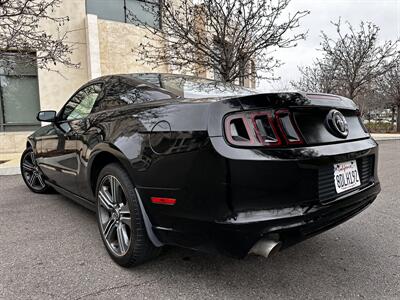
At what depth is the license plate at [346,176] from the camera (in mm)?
1950

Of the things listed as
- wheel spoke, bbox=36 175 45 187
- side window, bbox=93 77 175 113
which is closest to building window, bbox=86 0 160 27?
wheel spoke, bbox=36 175 45 187

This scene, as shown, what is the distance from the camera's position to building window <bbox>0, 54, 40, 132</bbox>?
10750 mm

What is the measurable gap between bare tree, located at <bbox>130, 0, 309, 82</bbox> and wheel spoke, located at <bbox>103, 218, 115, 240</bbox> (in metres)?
7.04

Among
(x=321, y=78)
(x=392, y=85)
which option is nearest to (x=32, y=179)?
(x=321, y=78)

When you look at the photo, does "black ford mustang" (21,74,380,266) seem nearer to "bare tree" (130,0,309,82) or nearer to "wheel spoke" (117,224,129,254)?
"wheel spoke" (117,224,129,254)

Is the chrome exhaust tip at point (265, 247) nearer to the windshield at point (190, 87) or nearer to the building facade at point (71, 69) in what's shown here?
the windshield at point (190, 87)

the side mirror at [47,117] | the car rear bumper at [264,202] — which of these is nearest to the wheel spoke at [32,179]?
the side mirror at [47,117]

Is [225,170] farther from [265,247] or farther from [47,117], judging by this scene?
[47,117]

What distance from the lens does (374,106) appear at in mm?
26250

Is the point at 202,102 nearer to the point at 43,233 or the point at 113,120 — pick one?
the point at 113,120

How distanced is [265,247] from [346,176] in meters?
0.80

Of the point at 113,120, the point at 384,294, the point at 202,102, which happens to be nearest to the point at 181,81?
the point at 113,120

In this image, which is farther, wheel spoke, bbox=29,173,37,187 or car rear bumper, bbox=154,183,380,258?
wheel spoke, bbox=29,173,37,187

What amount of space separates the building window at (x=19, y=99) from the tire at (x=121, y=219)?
10075 mm
